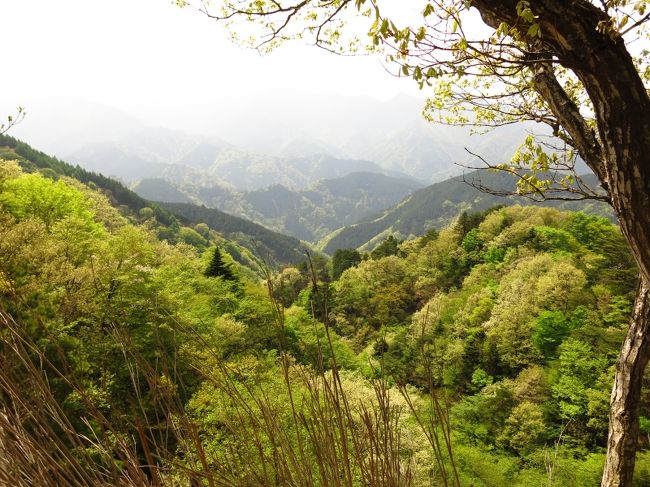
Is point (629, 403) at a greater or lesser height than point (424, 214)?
lesser

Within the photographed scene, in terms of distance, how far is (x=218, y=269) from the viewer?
27625mm

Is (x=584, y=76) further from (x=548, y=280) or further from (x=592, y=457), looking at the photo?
(x=548, y=280)

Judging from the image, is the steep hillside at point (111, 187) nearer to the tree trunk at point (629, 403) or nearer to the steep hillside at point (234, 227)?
the steep hillside at point (234, 227)

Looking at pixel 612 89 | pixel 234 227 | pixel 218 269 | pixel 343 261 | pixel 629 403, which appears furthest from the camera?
pixel 234 227

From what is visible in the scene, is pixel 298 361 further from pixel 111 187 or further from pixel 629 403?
pixel 111 187

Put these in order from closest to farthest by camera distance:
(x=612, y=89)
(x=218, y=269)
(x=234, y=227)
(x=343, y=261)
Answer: (x=612, y=89) → (x=218, y=269) → (x=343, y=261) → (x=234, y=227)

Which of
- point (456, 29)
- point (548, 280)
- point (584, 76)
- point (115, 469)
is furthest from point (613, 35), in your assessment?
point (548, 280)

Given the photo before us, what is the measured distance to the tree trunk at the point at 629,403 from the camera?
287cm

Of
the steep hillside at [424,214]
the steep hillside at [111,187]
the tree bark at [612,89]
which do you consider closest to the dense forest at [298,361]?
the tree bark at [612,89]

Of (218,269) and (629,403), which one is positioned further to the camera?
(218,269)

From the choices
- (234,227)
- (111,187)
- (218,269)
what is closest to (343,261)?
(218,269)

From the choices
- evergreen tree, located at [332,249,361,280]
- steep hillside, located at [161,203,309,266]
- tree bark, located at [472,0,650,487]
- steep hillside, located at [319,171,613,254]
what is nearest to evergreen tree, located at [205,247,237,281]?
tree bark, located at [472,0,650,487]

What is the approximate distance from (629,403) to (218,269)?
26573 millimetres

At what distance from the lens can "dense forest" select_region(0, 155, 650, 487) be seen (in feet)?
3.52
